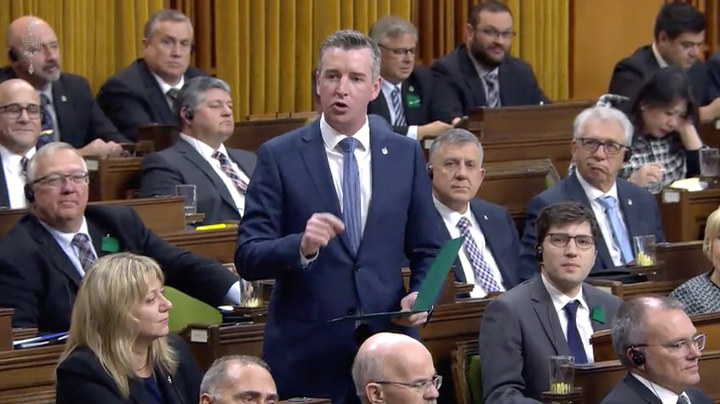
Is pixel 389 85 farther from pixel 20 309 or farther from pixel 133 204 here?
pixel 20 309

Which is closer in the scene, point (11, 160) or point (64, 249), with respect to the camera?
point (64, 249)

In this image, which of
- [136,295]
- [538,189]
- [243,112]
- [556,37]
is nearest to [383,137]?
[136,295]

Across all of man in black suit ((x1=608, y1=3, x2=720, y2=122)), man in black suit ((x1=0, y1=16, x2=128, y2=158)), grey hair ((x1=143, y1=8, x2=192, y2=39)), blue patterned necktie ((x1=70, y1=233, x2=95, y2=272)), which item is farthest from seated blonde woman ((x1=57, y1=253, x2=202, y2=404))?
man in black suit ((x1=608, y1=3, x2=720, y2=122))

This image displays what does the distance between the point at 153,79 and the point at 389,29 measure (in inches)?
44.9

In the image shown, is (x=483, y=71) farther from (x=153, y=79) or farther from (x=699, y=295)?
(x=699, y=295)

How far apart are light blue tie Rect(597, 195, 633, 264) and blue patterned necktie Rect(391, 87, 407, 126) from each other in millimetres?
1679

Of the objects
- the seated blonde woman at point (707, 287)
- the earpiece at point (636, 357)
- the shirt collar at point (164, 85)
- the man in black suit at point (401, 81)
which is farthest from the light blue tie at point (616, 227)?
the shirt collar at point (164, 85)

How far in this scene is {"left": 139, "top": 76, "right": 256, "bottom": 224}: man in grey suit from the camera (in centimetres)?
546

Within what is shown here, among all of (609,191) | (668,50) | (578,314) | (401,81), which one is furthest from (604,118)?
(668,50)

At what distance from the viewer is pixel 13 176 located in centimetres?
538

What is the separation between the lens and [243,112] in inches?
285

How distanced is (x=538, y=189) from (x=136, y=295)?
284cm

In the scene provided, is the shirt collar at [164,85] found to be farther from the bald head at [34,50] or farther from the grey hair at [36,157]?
the grey hair at [36,157]

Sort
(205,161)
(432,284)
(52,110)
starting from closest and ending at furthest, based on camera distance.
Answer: (432,284), (205,161), (52,110)
